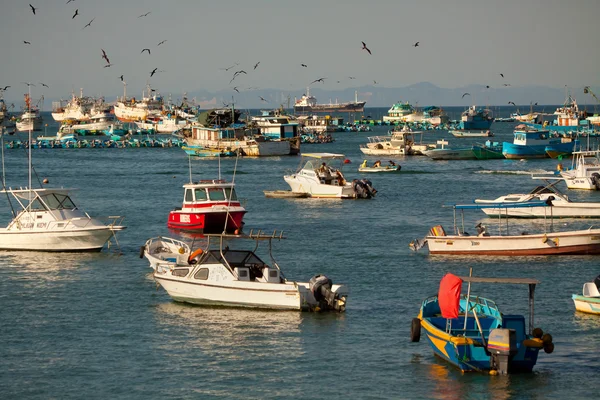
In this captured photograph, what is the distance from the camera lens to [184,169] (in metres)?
104

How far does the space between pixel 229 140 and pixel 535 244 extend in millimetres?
79142

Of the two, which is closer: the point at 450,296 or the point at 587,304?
the point at 450,296

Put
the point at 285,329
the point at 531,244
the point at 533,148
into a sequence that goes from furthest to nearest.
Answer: the point at 533,148 < the point at 531,244 < the point at 285,329

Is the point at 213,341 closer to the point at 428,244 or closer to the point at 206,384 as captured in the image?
the point at 206,384

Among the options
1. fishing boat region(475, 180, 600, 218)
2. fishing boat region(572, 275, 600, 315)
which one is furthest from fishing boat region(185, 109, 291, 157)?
fishing boat region(572, 275, 600, 315)

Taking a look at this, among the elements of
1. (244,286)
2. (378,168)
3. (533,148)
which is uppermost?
(533,148)

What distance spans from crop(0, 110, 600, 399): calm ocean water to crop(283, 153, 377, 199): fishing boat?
→ 11.1m

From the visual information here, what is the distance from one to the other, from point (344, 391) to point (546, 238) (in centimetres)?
1952

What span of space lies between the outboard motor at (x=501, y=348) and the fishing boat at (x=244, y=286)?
25.8ft

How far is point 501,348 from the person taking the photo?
2475 centimetres

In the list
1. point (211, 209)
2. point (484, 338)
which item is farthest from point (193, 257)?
point (211, 209)

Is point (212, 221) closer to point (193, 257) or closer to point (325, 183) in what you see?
point (193, 257)

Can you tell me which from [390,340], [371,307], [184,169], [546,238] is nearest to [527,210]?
[546,238]

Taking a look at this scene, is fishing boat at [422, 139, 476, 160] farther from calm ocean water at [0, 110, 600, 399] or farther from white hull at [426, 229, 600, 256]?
white hull at [426, 229, 600, 256]
